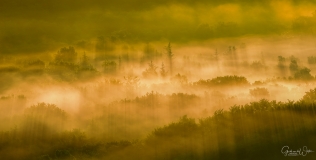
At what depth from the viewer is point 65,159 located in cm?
12181

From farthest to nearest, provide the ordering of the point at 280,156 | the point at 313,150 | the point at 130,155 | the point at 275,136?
the point at 130,155 → the point at 275,136 → the point at 280,156 → the point at 313,150

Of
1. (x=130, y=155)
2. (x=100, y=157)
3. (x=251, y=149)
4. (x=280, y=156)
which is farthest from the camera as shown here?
(x=100, y=157)

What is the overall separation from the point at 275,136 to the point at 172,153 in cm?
3232

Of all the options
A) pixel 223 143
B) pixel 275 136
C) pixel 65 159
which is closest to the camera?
pixel 275 136

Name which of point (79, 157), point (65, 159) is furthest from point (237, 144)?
point (65, 159)

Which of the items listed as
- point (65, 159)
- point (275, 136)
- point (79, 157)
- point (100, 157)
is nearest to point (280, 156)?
point (275, 136)

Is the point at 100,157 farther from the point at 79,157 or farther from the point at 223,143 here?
the point at 223,143

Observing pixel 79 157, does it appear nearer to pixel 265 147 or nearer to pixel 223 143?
pixel 223 143

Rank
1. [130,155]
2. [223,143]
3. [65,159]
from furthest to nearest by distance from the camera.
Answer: [65,159], [130,155], [223,143]

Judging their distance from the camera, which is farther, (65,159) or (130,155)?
(65,159)

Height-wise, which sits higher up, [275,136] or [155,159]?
[275,136]

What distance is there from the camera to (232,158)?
81.6 meters

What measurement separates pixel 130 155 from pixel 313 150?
193 feet

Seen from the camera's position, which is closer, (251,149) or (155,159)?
(251,149)
